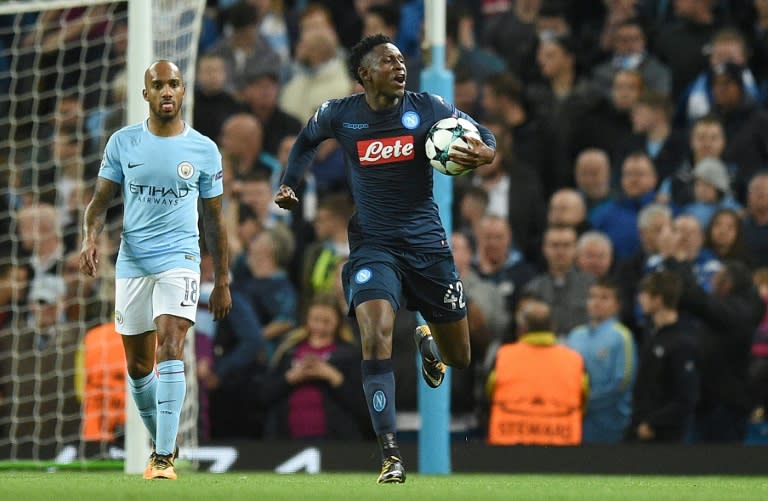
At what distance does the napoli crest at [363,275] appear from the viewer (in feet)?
27.9

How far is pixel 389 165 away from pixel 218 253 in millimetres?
1137

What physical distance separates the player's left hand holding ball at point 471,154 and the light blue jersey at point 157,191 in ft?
5.07

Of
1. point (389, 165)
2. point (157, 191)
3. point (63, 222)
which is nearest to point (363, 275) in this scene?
point (389, 165)

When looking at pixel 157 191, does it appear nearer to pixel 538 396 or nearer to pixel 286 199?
pixel 286 199

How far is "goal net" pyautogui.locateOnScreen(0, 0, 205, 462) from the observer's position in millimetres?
11766

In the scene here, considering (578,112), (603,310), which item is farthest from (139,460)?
(578,112)

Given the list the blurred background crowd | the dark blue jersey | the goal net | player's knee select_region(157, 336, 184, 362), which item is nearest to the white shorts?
player's knee select_region(157, 336, 184, 362)

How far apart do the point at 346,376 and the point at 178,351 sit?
135 inches

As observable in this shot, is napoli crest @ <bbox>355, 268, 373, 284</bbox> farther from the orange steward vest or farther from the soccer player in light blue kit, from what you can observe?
the orange steward vest

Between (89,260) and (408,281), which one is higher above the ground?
(89,260)

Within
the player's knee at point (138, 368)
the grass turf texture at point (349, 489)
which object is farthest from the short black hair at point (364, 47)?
the grass turf texture at point (349, 489)

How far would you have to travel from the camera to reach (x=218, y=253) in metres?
8.84

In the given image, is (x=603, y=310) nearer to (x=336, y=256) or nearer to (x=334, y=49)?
(x=336, y=256)

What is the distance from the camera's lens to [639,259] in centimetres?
1248
